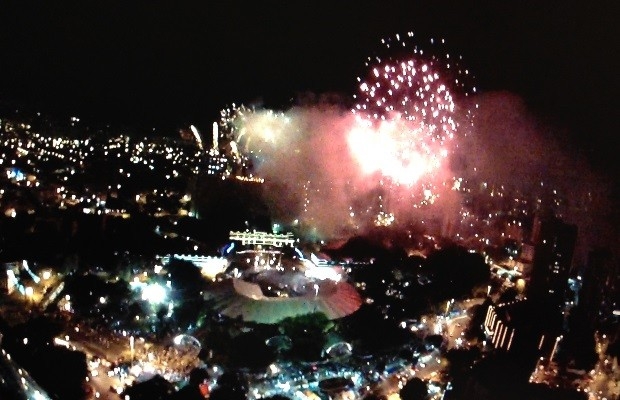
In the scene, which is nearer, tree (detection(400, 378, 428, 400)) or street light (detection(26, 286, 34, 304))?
tree (detection(400, 378, 428, 400))

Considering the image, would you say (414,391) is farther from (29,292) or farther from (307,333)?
(29,292)

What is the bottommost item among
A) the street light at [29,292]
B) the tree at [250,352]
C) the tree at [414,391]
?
the street light at [29,292]

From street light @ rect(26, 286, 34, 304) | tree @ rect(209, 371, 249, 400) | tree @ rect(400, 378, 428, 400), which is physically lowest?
street light @ rect(26, 286, 34, 304)

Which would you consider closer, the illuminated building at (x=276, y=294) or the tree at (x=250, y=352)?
the tree at (x=250, y=352)

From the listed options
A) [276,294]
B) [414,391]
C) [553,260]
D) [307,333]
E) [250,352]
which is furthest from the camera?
[553,260]

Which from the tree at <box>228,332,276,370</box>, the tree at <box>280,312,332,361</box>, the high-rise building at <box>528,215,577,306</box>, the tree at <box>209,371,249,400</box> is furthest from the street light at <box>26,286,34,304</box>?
the high-rise building at <box>528,215,577,306</box>

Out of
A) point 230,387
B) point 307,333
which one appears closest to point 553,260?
point 307,333

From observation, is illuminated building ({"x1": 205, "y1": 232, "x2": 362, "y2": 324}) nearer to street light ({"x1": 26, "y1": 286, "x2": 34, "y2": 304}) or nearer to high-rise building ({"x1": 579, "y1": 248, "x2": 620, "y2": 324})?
street light ({"x1": 26, "y1": 286, "x2": 34, "y2": 304})

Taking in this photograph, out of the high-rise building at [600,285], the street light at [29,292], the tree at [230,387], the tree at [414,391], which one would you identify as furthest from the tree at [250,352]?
the high-rise building at [600,285]

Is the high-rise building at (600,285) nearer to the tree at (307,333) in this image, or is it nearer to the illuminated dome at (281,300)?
the illuminated dome at (281,300)

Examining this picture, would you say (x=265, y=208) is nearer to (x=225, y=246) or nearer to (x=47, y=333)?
(x=225, y=246)
